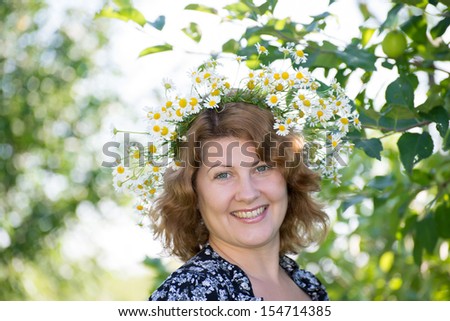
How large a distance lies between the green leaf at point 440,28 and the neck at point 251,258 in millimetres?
628

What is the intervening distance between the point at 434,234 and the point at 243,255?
553mm

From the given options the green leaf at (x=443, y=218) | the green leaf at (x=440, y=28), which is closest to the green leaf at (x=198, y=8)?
the green leaf at (x=440, y=28)

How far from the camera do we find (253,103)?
1586mm

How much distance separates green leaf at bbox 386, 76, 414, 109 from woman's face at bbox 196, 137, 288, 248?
0.32 metres

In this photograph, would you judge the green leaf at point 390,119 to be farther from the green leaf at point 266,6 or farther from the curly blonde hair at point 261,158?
the green leaf at point 266,6

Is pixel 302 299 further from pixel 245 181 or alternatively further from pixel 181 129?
pixel 181 129

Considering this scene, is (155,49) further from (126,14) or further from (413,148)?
(413,148)

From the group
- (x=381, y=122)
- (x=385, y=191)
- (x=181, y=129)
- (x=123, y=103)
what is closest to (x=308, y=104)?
(x=381, y=122)

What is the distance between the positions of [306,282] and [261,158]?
0.42m

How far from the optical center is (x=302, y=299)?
1719 mm

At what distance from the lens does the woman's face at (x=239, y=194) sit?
152 centimetres

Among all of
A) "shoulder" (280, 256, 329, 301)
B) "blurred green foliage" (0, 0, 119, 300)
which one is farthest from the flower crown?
"blurred green foliage" (0, 0, 119, 300)

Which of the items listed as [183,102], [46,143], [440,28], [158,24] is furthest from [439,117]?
[46,143]

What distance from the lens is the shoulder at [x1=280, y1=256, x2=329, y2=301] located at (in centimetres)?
176
